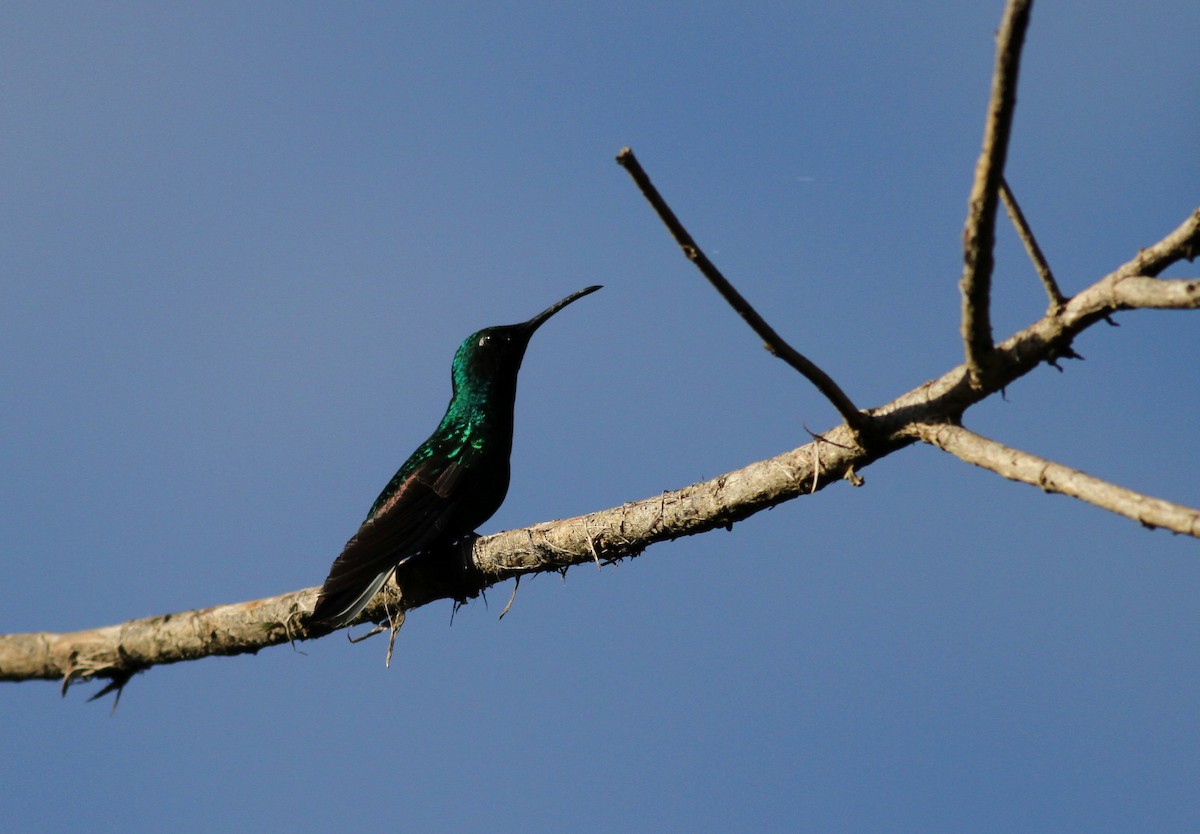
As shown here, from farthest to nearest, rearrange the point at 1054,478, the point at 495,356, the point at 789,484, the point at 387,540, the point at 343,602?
the point at 495,356
the point at 387,540
the point at 343,602
the point at 789,484
the point at 1054,478

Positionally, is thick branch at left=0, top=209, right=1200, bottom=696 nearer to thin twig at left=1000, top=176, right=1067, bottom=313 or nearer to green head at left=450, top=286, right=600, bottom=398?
thin twig at left=1000, top=176, right=1067, bottom=313

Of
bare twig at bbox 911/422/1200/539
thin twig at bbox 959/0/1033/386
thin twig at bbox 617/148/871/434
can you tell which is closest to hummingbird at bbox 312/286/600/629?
thin twig at bbox 617/148/871/434

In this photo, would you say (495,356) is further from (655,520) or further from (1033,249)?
(1033,249)

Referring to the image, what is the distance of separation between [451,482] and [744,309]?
Answer: 3276mm

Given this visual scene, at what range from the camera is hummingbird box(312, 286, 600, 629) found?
17.1 feet

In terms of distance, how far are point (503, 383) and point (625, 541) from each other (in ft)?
8.79

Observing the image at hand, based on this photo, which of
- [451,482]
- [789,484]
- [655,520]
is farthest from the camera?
[451,482]

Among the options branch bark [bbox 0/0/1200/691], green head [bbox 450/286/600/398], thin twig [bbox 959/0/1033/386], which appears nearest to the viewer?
thin twig [bbox 959/0/1033/386]

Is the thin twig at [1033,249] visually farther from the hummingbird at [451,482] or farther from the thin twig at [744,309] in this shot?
the hummingbird at [451,482]

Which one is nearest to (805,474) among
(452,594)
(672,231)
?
(672,231)

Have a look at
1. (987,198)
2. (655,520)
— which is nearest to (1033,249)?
(987,198)

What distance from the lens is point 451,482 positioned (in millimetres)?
5938

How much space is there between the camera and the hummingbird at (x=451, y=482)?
17.1ft

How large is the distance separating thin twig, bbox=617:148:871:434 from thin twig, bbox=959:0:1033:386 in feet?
1.22
